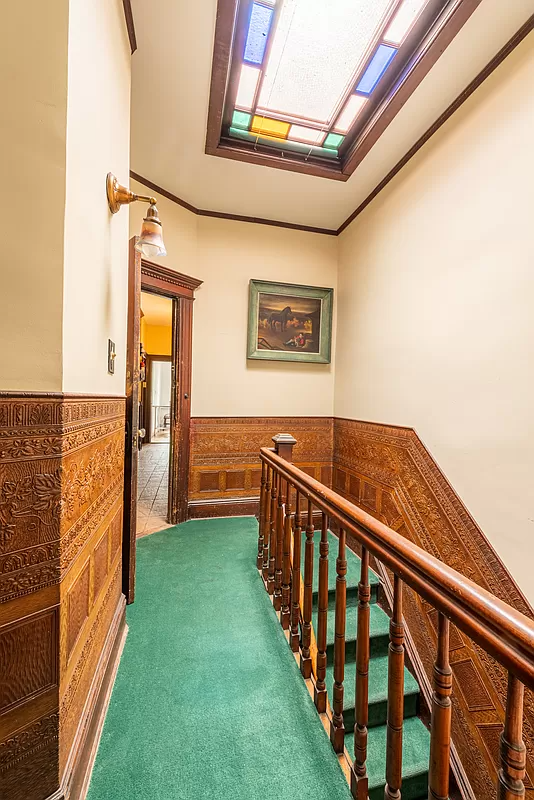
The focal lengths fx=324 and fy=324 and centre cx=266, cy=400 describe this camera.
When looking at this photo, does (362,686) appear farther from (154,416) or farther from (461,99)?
(154,416)

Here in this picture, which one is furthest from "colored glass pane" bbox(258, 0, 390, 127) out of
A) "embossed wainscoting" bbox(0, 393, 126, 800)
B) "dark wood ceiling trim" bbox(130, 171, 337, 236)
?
"embossed wainscoting" bbox(0, 393, 126, 800)

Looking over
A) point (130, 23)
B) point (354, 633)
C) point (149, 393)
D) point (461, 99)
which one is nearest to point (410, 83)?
point (461, 99)

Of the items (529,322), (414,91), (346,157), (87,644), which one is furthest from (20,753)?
(346,157)

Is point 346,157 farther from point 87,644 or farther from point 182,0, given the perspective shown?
point 87,644

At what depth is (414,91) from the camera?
199 cm

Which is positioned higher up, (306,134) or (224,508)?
(306,134)

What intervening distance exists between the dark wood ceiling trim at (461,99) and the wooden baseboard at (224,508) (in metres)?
3.20

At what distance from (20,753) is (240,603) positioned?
1.28m

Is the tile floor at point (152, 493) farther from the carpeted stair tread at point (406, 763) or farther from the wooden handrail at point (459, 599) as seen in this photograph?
the wooden handrail at point (459, 599)

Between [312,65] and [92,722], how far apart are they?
3.35 m

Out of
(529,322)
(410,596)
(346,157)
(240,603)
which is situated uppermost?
(346,157)

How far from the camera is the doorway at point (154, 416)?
3305mm

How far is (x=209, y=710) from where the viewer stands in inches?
51.6

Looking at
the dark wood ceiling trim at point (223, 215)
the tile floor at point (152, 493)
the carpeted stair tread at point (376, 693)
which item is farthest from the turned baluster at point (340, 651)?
the dark wood ceiling trim at point (223, 215)
